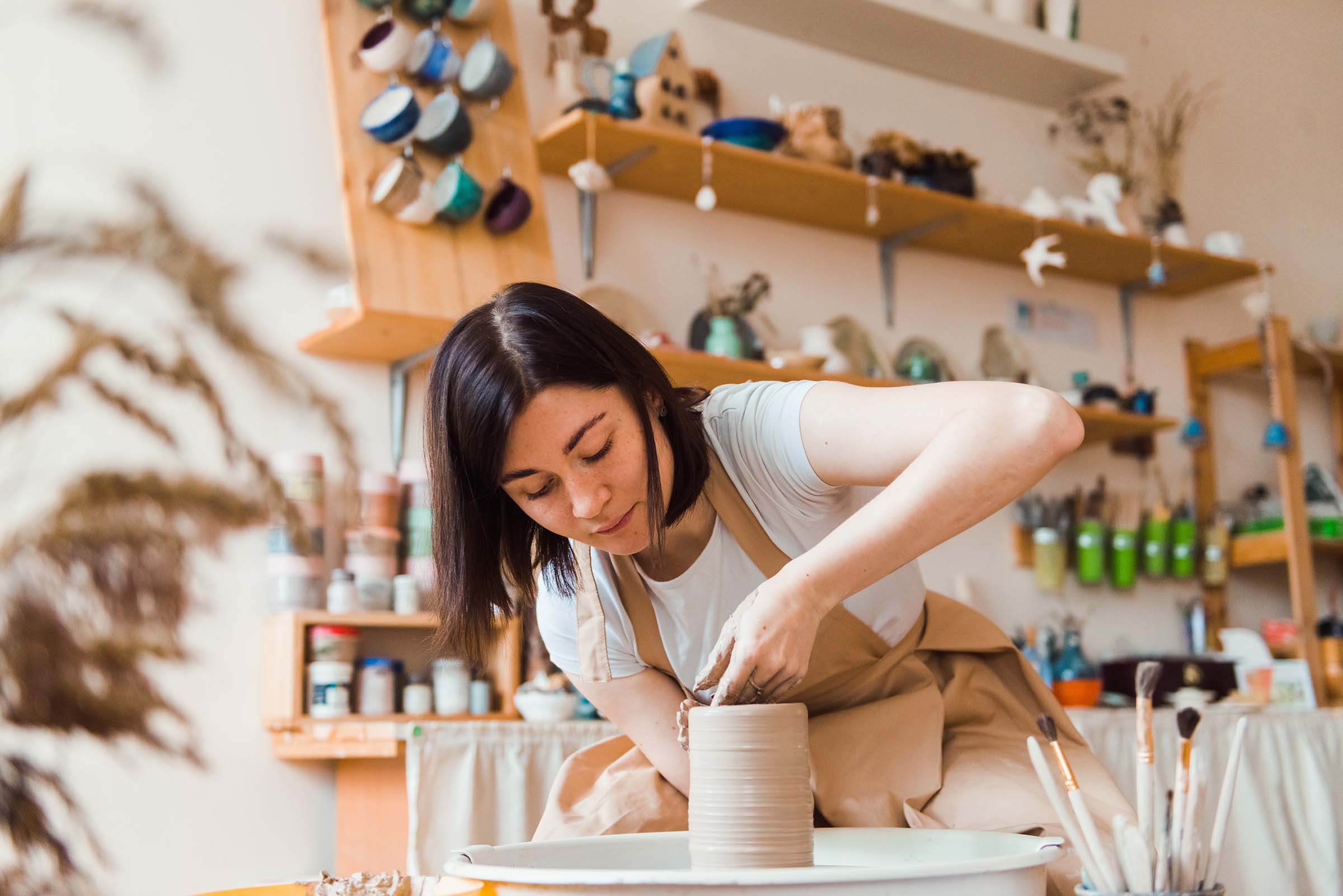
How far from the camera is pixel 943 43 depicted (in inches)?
134

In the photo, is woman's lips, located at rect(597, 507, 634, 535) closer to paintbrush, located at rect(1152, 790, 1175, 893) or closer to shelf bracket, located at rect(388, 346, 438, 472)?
paintbrush, located at rect(1152, 790, 1175, 893)

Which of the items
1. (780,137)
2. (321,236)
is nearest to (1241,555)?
(780,137)

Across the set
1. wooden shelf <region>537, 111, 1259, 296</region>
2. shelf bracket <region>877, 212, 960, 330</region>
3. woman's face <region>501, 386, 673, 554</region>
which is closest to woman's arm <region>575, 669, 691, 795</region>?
woman's face <region>501, 386, 673, 554</region>

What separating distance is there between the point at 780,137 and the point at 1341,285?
260cm

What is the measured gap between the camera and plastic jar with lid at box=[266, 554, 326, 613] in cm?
236

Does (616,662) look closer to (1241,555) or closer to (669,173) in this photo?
(669,173)

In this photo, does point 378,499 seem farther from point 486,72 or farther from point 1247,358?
point 1247,358

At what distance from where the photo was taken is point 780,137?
115 inches

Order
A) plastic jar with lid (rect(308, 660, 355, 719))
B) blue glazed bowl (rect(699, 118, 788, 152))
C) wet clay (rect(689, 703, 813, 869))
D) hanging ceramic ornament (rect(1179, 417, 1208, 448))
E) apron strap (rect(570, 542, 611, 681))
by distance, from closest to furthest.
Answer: wet clay (rect(689, 703, 813, 869))
apron strap (rect(570, 542, 611, 681))
plastic jar with lid (rect(308, 660, 355, 719))
blue glazed bowl (rect(699, 118, 788, 152))
hanging ceramic ornament (rect(1179, 417, 1208, 448))

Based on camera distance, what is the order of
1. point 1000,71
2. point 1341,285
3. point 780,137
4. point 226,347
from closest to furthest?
1. point 226,347
2. point 780,137
3. point 1000,71
4. point 1341,285

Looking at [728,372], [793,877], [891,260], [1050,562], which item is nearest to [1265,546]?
[1050,562]

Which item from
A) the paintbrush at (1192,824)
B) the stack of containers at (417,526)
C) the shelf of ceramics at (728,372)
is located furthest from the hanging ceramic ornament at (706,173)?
the paintbrush at (1192,824)

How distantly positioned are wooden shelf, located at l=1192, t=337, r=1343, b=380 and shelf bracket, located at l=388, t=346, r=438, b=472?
2.54 metres

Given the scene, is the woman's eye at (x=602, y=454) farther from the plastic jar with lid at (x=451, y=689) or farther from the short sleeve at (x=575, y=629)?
the plastic jar with lid at (x=451, y=689)
